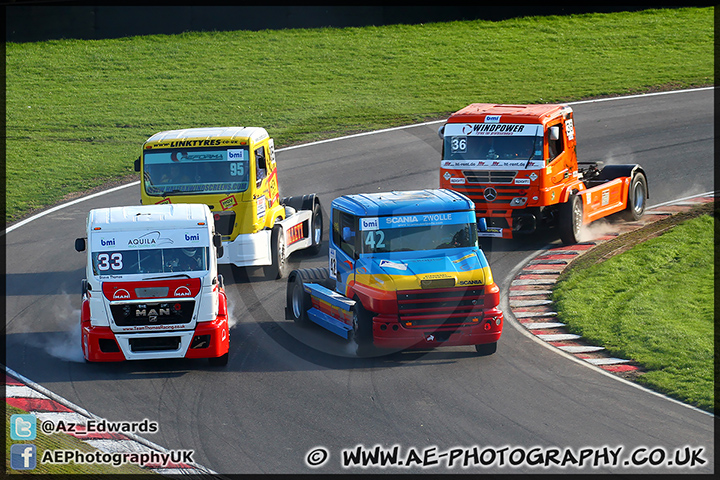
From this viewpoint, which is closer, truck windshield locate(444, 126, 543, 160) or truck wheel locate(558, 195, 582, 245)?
truck windshield locate(444, 126, 543, 160)

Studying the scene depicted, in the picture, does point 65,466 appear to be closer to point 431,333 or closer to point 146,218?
point 146,218

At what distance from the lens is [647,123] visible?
1243 inches

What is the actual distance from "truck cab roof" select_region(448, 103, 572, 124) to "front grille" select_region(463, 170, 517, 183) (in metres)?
1.20

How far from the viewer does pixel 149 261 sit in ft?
47.1

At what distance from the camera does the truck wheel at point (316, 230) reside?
70.7 feet

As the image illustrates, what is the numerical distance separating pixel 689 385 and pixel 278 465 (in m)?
6.16

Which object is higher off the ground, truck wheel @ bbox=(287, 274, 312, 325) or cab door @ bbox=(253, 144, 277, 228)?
cab door @ bbox=(253, 144, 277, 228)

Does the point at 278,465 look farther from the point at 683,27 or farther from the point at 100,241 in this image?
the point at 683,27

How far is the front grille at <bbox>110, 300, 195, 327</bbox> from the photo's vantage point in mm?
13953

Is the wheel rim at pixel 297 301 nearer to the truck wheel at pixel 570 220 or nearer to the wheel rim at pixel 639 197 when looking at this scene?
the truck wheel at pixel 570 220

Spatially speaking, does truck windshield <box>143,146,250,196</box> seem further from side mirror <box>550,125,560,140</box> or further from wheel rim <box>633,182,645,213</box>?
wheel rim <box>633,182,645,213</box>

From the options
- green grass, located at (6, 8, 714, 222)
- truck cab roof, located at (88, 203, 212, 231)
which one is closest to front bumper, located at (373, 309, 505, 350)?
truck cab roof, located at (88, 203, 212, 231)

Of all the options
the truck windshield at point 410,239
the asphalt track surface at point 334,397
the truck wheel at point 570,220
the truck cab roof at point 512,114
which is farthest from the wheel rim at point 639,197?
the truck windshield at point 410,239

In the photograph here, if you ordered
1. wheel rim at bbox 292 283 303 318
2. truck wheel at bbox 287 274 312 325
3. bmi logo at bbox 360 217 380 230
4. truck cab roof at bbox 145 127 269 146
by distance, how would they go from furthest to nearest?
truck cab roof at bbox 145 127 269 146 < wheel rim at bbox 292 283 303 318 < truck wheel at bbox 287 274 312 325 < bmi logo at bbox 360 217 380 230
